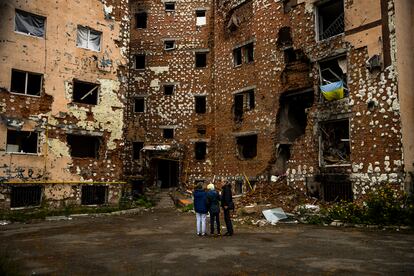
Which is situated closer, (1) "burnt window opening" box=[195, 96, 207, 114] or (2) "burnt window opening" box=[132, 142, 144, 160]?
(1) "burnt window opening" box=[195, 96, 207, 114]

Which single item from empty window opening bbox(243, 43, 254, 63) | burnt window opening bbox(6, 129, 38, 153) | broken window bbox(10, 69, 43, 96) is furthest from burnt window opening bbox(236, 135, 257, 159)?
broken window bbox(10, 69, 43, 96)

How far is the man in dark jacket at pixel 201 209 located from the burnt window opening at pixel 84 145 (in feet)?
36.5

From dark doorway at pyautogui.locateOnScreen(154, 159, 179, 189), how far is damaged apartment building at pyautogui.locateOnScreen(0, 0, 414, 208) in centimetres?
77

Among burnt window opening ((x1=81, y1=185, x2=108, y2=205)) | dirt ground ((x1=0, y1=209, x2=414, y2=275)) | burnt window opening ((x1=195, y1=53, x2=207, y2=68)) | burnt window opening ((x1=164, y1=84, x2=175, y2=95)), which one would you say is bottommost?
dirt ground ((x1=0, y1=209, x2=414, y2=275))

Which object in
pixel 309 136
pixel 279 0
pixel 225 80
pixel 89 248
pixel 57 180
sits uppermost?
pixel 279 0

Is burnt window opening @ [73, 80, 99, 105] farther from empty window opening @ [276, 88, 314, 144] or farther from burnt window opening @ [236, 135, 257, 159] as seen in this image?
empty window opening @ [276, 88, 314, 144]

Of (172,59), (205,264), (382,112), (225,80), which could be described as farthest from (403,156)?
(172,59)

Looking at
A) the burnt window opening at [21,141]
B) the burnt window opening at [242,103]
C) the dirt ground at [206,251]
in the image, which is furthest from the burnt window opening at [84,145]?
the burnt window opening at [242,103]

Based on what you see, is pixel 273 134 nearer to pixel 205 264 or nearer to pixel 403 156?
pixel 403 156

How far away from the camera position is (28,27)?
19500 mm

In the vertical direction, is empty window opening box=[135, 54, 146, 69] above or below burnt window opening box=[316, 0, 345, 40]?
above

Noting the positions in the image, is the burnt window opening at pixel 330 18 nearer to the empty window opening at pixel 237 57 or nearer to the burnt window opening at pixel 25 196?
the empty window opening at pixel 237 57

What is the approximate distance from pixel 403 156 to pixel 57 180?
1673 cm

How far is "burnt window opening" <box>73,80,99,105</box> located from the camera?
71.1 feet
